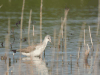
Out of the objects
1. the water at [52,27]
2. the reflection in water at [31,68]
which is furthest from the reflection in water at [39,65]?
the water at [52,27]

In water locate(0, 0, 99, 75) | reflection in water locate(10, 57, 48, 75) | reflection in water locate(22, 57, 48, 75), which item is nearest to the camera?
reflection in water locate(10, 57, 48, 75)

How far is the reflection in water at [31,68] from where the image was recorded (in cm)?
1101

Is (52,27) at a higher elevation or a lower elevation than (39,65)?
higher

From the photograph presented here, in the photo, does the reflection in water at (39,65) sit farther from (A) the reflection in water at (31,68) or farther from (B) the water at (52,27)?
(B) the water at (52,27)

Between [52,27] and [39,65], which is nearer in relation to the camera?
[39,65]

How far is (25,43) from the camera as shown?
16.4 metres

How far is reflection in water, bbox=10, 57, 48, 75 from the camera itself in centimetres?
1101

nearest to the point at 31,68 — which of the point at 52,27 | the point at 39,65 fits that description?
the point at 39,65

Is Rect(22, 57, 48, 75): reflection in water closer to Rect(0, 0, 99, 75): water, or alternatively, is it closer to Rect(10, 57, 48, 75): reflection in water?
Rect(10, 57, 48, 75): reflection in water

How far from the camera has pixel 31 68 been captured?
38.1ft

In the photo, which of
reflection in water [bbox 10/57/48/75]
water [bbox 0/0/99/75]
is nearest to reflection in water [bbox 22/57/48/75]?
reflection in water [bbox 10/57/48/75]

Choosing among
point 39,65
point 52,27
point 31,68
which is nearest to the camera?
point 31,68

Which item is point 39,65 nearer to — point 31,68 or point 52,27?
point 31,68

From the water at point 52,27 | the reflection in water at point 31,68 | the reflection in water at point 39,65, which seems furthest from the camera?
the water at point 52,27
